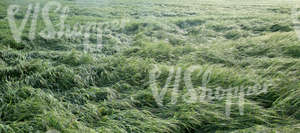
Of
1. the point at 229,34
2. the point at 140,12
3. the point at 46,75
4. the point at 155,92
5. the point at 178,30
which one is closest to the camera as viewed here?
the point at 155,92

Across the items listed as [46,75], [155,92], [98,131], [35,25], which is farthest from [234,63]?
[35,25]

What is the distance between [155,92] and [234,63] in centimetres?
166

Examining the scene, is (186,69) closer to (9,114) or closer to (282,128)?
(282,128)

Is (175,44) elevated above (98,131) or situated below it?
above

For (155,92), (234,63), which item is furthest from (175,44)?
(155,92)

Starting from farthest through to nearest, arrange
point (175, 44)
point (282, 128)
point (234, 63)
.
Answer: point (175, 44) → point (234, 63) → point (282, 128)

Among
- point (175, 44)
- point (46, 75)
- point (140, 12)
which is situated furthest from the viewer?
point (140, 12)

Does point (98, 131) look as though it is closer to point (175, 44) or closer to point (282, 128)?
point (282, 128)

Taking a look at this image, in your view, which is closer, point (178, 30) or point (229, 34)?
point (229, 34)

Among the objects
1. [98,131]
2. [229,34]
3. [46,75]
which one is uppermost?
[229,34]

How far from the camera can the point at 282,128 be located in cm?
234

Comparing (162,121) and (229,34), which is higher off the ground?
(229,34)

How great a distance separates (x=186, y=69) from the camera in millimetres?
3643

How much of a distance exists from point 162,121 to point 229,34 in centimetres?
408
